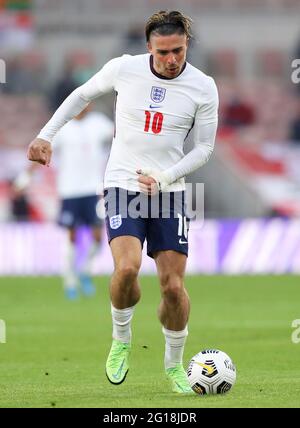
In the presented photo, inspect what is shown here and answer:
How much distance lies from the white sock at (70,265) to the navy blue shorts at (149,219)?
797 cm

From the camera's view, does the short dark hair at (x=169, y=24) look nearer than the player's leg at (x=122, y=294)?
→ No

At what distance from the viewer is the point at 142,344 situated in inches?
447

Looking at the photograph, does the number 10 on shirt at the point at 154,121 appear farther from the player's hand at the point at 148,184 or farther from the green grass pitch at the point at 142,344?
the green grass pitch at the point at 142,344

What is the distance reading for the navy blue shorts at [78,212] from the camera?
16.9m

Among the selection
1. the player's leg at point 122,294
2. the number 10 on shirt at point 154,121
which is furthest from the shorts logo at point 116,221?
the number 10 on shirt at point 154,121

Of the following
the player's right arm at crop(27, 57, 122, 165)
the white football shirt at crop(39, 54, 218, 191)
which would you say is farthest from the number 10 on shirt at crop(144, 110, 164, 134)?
the player's right arm at crop(27, 57, 122, 165)

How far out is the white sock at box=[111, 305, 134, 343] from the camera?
8.41 metres

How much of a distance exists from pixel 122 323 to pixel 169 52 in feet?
6.38

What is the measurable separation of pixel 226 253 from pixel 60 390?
13.2 meters

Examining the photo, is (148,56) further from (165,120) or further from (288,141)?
(288,141)

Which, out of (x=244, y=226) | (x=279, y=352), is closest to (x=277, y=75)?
(x=244, y=226)

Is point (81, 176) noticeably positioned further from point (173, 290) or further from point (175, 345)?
point (173, 290)
